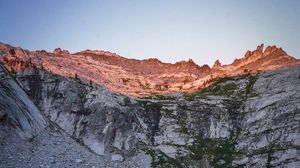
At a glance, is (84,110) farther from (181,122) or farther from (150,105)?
(181,122)

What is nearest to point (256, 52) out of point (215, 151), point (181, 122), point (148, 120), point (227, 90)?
point (227, 90)

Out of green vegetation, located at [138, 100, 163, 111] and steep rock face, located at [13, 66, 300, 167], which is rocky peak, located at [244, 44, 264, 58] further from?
green vegetation, located at [138, 100, 163, 111]

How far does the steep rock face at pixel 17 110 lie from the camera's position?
48.2 meters

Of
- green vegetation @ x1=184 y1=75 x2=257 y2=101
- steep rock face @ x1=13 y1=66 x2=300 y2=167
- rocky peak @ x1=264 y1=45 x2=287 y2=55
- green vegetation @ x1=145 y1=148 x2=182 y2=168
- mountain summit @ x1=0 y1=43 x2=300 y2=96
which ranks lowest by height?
green vegetation @ x1=145 y1=148 x2=182 y2=168

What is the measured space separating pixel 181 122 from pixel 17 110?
32428 millimetres

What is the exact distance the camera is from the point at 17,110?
51.4 metres

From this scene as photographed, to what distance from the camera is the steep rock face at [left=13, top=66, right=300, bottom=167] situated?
193 ft

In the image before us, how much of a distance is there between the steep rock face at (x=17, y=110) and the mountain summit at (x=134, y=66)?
427 inches

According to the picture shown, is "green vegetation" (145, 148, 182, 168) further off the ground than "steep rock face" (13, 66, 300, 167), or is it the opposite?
"steep rock face" (13, 66, 300, 167)

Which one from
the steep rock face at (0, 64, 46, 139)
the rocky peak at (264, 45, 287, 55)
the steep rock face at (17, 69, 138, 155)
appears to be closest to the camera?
the steep rock face at (0, 64, 46, 139)

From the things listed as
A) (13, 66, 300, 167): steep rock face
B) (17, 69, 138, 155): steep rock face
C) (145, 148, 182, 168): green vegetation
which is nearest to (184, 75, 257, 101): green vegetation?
(13, 66, 300, 167): steep rock face

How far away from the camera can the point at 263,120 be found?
66312 mm

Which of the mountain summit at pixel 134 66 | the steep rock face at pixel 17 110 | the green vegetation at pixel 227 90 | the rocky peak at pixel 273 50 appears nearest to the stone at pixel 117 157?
the steep rock face at pixel 17 110

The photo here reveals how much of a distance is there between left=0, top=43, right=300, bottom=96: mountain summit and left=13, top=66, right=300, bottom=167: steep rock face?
290 inches
